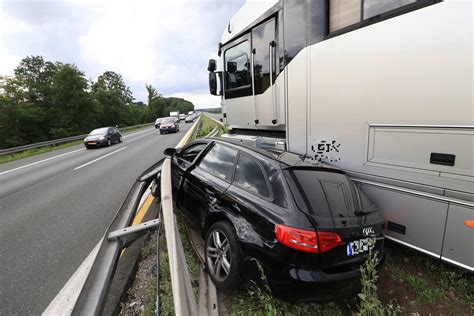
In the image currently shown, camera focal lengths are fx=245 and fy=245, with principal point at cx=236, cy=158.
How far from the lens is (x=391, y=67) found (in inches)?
99.6

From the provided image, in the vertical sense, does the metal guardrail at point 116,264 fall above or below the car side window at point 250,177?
below

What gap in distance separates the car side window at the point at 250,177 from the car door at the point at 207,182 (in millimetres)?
148

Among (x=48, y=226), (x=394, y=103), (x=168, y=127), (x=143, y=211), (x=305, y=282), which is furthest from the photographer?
(x=168, y=127)

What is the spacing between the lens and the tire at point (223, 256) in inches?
95.3

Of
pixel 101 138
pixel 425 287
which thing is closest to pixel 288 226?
pixel 425 287

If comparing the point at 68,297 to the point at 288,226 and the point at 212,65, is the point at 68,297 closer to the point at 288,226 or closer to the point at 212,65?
the point at 288,226

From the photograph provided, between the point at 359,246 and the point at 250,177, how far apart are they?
125 centimetres

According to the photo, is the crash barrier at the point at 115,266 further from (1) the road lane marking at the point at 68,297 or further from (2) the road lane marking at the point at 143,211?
(2) the road lane marking at the point at 143,211

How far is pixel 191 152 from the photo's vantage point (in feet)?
15.0

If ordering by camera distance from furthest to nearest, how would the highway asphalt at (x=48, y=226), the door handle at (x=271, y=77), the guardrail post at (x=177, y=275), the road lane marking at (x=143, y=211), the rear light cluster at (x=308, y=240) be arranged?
1. the road lane marking at (x=143, y=211)
2. the door handle at (x=271, y=77)
3. the highway asphalt at (x=48, y=226)
4. the rear light cluster at (x=308, y=240)
5. the guardrail post at (x=177, y=275)

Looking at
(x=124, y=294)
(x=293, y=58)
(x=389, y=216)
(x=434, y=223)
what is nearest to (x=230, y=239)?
(x=124, y=294)

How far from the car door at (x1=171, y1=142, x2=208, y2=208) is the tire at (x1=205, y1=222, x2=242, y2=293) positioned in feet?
4.13

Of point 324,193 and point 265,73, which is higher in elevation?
point 265,73

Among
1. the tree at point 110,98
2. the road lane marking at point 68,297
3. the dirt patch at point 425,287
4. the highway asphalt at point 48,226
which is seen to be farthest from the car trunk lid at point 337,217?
the tree at point 110,98
